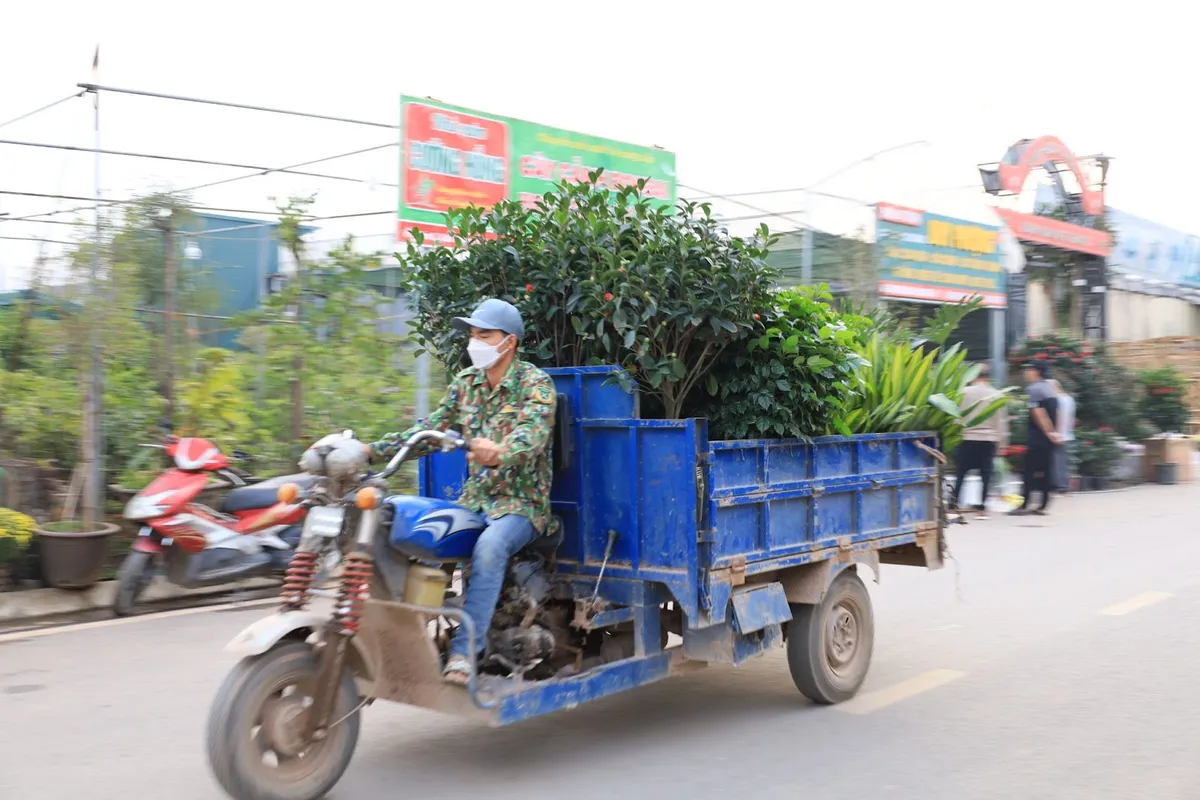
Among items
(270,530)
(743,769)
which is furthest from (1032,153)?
(743,769)

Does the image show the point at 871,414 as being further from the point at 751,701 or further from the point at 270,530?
the point at 270,530

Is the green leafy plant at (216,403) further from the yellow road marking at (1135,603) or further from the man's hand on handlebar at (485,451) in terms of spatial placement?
the yellow road marking at (1135,603)

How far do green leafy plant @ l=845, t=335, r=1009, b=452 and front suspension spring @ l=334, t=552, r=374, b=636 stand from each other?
115 inches

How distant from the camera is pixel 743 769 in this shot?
4551mm

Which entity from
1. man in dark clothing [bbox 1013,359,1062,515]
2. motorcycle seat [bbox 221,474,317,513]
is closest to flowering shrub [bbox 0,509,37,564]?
motorcycle seat [bbox 221,474,317,513]

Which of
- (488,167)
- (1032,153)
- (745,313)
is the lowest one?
(745,313)

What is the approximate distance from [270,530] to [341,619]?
4.27 meters

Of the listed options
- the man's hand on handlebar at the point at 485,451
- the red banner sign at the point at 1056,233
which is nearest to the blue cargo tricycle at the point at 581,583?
the man's hand on handlebar at the point at 485,451

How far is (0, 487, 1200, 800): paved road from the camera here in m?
4.36

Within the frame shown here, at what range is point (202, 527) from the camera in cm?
746

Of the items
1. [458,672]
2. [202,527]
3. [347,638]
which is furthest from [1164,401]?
[347,638]

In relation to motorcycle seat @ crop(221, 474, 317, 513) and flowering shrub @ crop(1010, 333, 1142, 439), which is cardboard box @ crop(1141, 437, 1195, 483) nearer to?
flowering shrub @ crop(1010, 333, 1142, 439)

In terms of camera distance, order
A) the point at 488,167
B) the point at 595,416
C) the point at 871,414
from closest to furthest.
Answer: the point at 595,416, the point at 871,414, the point at 488,167

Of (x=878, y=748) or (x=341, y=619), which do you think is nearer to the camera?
(x=341, y=619)
